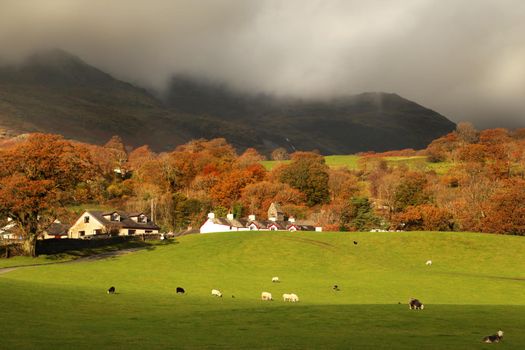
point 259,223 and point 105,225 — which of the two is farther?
point 259,223

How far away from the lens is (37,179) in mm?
82125

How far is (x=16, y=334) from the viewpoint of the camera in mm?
24078

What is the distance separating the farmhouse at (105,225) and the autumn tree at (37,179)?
51368mm

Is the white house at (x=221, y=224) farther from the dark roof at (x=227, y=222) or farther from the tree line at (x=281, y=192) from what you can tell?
the tree line at (x=281, y=192)

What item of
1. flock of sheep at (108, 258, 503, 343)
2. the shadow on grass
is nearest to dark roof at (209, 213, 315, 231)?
the shadow on grass

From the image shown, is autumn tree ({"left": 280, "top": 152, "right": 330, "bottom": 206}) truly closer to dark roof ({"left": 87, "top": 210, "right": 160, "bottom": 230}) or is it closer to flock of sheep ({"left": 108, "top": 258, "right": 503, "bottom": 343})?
dark roof ({"left": 87, "top": 210, "right": 160, "bottom": 230})

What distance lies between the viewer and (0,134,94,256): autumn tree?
78500 mm

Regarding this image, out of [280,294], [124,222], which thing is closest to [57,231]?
[124,222]

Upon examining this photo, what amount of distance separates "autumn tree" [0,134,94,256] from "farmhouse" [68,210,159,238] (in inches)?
2022

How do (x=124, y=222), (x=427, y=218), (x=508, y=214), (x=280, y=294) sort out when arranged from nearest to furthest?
(x=280, y=294) → (x=508, y=214) → (x=427, y=218) → (x=124, y=222)

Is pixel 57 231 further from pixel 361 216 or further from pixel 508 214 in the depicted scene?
pixel 508 214

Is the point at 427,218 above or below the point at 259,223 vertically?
above

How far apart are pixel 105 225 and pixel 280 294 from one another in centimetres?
9271

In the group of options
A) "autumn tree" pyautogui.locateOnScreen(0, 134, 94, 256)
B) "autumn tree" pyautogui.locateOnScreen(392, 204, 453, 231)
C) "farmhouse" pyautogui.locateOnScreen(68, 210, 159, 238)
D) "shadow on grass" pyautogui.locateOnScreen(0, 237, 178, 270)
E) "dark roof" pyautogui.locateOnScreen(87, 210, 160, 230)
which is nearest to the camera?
"autumn tree" pyautogui.locateOnScreen(0, 134, 94, 256)
